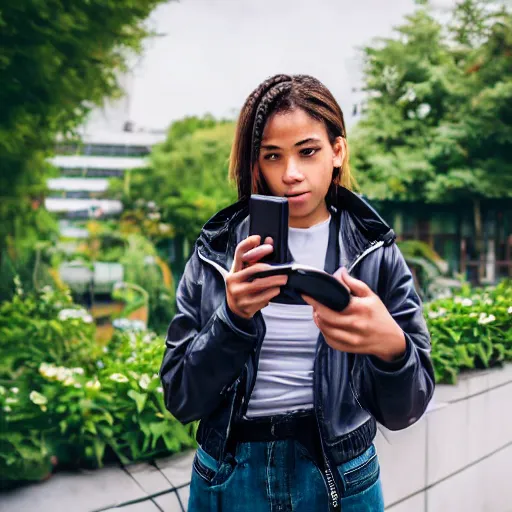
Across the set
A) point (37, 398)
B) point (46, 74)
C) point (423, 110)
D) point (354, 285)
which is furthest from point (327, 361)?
point (423, 110)

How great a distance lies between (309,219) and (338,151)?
0.16 m

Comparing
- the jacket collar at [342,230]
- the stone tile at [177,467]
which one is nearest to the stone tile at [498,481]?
the stone tile at [177,467]

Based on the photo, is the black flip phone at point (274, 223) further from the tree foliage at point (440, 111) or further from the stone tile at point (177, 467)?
the tree foliage at point (440, 111)

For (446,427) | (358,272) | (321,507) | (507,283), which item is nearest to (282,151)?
(358,272)

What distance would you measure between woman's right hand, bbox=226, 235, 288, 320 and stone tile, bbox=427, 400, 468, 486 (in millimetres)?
1475

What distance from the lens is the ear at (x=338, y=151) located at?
4.21ft

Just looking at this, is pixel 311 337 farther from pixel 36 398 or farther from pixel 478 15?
pixel 478 15

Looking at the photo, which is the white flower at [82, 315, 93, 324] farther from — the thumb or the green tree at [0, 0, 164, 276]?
the thumb

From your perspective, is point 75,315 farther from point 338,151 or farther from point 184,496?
point 338,151

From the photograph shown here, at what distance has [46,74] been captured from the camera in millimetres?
2047

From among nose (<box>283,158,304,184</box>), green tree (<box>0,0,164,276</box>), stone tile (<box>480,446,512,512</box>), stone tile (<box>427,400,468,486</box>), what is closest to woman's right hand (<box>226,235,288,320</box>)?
nose (<box>283,158,304,184</box>)

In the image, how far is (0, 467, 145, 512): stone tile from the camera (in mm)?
1729

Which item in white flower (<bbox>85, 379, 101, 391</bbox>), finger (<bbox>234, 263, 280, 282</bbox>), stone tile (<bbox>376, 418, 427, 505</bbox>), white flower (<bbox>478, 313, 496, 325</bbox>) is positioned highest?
finger (<bbox>234, 263, 280, 282</bbox>)

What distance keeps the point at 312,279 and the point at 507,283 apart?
191cm
